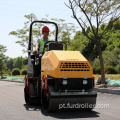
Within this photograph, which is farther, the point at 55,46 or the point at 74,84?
the point at 55,46

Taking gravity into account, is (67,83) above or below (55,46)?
below

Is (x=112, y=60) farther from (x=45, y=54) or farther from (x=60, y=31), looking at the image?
(x=45, y=54)

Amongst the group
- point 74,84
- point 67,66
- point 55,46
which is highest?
point 55,46

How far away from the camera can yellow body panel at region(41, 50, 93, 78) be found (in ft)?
A: 23.3

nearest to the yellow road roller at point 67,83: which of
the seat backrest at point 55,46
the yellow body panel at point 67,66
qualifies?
the yellow body panel at point 67,66

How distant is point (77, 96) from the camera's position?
7.13m

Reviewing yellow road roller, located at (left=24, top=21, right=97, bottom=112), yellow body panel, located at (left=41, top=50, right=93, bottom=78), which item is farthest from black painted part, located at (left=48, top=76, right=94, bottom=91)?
yellow body panel, located at (left=41, top=50, right=93, bottom=78)

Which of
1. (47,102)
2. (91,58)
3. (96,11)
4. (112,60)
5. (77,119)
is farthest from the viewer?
(91,58)

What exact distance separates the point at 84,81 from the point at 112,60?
3924 cm

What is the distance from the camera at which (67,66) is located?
718 cm

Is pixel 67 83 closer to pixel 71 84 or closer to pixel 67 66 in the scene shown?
pixel 71 84

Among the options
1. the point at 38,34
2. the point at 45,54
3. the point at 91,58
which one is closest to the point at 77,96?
the point at 45,54

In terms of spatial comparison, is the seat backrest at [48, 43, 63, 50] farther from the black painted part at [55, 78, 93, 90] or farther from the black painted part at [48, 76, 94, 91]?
the black painted part at [55, 78, 93, 90]

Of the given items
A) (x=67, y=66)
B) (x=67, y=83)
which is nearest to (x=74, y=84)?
(x=67, y=83)
